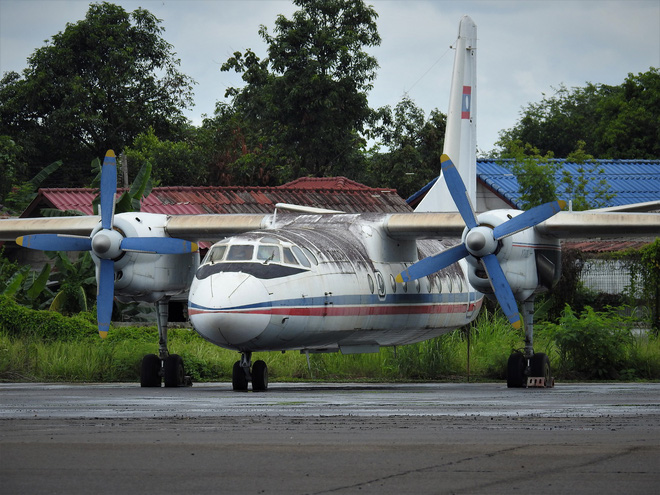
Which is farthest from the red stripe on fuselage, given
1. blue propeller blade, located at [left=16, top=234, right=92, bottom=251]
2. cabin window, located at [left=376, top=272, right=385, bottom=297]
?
blue propeller blade, located at [left=16, top=234, right=92, bottom=251]

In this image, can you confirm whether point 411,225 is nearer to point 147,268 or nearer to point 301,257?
point 301,257

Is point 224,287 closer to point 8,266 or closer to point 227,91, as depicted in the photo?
point 8,266

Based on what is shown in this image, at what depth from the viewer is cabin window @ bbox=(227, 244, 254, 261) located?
1630 cm

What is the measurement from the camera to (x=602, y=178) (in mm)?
43906

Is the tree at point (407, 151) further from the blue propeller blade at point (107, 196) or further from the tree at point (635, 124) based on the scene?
the blue propeller blade at point (107, 196)

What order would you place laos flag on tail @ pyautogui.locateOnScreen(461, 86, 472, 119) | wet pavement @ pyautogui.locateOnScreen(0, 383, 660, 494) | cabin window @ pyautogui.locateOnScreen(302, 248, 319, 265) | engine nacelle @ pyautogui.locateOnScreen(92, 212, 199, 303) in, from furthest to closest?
laos flag on tail @ pyautogui.locateOnScreen(461, 86, 472, 119) → engine nacelle @ pyautogui.locateOnScreen(92, 212, 199, 303) → cabin window @ pyautogui.locateOnScreen(302, 248, 319, 265) → wet pavement @ pyautogui.locateOnScreen(0, 383, 660, 494)

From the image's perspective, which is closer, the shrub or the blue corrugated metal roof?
the shrub

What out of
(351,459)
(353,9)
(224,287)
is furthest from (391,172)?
(351,459)

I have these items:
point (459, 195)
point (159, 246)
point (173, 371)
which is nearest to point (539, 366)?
point (459, 195)

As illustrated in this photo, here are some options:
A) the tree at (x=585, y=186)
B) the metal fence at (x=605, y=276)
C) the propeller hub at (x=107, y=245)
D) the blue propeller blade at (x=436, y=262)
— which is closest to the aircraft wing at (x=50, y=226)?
the propeller hub at (x=107, y=245)

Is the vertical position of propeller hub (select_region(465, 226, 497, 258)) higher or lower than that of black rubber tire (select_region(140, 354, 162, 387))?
higher

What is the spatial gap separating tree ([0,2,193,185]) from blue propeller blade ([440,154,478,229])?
33.9 m

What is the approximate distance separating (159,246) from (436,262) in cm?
508

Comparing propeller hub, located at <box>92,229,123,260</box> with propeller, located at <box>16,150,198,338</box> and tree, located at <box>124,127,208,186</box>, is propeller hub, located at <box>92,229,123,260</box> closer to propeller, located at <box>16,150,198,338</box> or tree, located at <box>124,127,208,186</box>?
propeller, located at <box>16,150,198,338</box>
